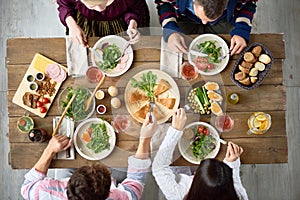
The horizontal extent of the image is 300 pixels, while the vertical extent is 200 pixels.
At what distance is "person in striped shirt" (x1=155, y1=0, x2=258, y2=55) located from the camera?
184 cm

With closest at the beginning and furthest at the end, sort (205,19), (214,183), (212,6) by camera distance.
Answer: (214,183), (212,6), (205,19)

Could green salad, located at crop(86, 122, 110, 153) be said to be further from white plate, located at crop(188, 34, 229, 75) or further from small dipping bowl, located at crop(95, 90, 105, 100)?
Answer: white plate, located at crop(188, 34, 229, 75)

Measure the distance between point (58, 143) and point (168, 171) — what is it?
1.85 feet

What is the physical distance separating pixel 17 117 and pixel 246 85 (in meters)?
1.19

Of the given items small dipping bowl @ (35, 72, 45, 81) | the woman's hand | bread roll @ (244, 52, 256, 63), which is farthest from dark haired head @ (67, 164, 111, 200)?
bread roll @ (244, 52, 256, 63)

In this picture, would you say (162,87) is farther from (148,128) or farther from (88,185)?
(88,185)

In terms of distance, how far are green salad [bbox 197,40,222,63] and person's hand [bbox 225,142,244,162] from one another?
0.44 metres

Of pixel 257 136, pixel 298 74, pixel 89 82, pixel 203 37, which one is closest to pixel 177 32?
pixel 203 37

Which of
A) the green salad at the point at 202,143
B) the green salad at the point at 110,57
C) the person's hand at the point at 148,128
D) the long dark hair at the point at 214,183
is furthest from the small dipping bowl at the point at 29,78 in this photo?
the long dark hair at the point at 214,183

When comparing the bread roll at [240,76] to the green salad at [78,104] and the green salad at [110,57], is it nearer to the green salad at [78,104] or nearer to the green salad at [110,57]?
the green salad at [110,57]

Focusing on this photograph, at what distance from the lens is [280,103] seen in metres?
2.03

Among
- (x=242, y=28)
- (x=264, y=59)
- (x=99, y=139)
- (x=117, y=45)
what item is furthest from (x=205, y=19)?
(x=99, y=139)

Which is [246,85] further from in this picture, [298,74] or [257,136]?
[298,74]

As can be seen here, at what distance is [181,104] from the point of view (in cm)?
201
